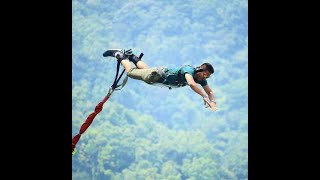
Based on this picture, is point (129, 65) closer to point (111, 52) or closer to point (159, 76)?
point (111, 52)

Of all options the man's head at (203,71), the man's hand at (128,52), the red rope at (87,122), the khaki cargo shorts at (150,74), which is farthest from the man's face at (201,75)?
the red rope at (87,122)

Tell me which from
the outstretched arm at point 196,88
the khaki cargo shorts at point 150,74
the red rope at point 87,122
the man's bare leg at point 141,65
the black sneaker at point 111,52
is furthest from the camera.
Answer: the red rope at point 87,122

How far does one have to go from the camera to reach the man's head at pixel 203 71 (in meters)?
6.46

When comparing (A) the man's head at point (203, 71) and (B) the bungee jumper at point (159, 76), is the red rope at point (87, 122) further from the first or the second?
(A) the man's head at point (203, 71)

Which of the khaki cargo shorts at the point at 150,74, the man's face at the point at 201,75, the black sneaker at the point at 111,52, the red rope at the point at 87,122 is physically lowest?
the red rope at the point at 87,122

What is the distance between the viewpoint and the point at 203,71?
21.2ft

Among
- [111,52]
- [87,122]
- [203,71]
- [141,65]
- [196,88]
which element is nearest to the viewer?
[196,88]

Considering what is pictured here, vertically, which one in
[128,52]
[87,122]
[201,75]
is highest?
[128,52]

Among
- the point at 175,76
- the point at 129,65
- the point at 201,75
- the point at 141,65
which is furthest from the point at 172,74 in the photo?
the point at 129,65
